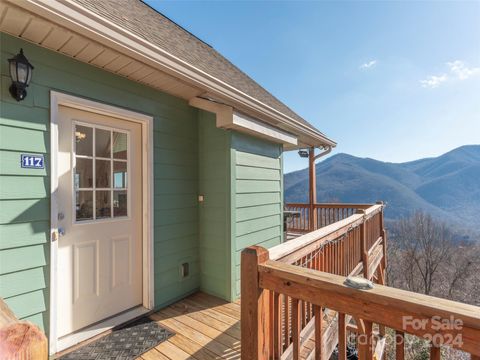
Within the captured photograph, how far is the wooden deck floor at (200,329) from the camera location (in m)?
2.02

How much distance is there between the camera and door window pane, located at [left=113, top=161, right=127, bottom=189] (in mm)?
2518

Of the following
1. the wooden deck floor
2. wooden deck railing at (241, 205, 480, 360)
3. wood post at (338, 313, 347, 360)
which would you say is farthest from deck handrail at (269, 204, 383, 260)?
the wooden deck floor

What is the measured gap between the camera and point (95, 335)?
7.11 feet

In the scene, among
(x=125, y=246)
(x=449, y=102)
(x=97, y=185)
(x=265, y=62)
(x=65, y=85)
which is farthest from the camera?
(x=449, y=102)

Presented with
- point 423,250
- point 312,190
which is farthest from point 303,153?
point 423,250

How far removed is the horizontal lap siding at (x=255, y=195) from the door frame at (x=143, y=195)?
1.05 meters

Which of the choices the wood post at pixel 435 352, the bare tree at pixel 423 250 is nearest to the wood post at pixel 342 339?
the wood post at pixel 435 352

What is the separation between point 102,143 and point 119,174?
376mm

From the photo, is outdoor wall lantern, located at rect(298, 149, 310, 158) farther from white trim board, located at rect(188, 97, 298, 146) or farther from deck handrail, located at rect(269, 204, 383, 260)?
deck handrail, located at rect(269, 204, 383, 260)

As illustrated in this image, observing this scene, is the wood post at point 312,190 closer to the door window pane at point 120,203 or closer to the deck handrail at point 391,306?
the door window pane at point 120,203

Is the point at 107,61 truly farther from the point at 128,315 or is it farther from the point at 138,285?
the point at 128,315

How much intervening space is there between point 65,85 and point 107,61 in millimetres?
440

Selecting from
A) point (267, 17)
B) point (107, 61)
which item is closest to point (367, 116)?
point (267, 17)

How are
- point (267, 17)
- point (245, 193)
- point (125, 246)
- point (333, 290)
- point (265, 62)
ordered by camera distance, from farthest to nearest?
point (265, 62), point (267, 17), point (245, 193), point (125, 246), point (333, 290)
